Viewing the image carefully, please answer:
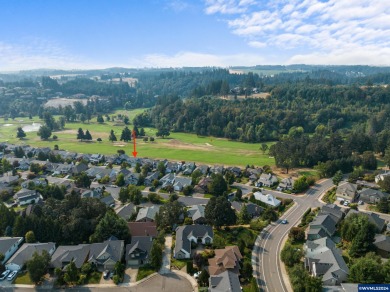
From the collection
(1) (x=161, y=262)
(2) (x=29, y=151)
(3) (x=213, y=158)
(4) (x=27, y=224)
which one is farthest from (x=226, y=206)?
(2) (x=29, y=151)

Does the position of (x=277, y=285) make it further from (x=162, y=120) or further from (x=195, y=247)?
(x=162, y=120)

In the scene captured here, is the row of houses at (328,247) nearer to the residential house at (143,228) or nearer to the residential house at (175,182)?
the residential house at (143,228)

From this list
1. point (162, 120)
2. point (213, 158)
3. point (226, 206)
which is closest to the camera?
point (226, 206)

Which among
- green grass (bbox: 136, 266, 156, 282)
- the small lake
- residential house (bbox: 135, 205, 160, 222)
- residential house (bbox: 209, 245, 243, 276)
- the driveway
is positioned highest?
residential house (bbox: 209, 245, 243, 276)

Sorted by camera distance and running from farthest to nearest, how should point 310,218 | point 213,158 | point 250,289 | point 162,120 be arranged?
point 162,120
point 213,158
point 310,218
point 250,289

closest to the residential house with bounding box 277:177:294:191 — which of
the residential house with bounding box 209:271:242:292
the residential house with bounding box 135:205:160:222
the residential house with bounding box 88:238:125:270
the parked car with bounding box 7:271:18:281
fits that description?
the residential house with bounding box 135:205:160:222

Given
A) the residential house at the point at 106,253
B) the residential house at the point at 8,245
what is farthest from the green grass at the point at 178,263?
the residential house at the point at 8,245

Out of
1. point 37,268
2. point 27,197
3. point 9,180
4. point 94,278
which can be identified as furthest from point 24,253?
point 9,180

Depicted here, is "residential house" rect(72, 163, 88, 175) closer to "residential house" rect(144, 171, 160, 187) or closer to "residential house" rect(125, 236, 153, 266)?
"residential house" rect(144, 171, 160, 187)
